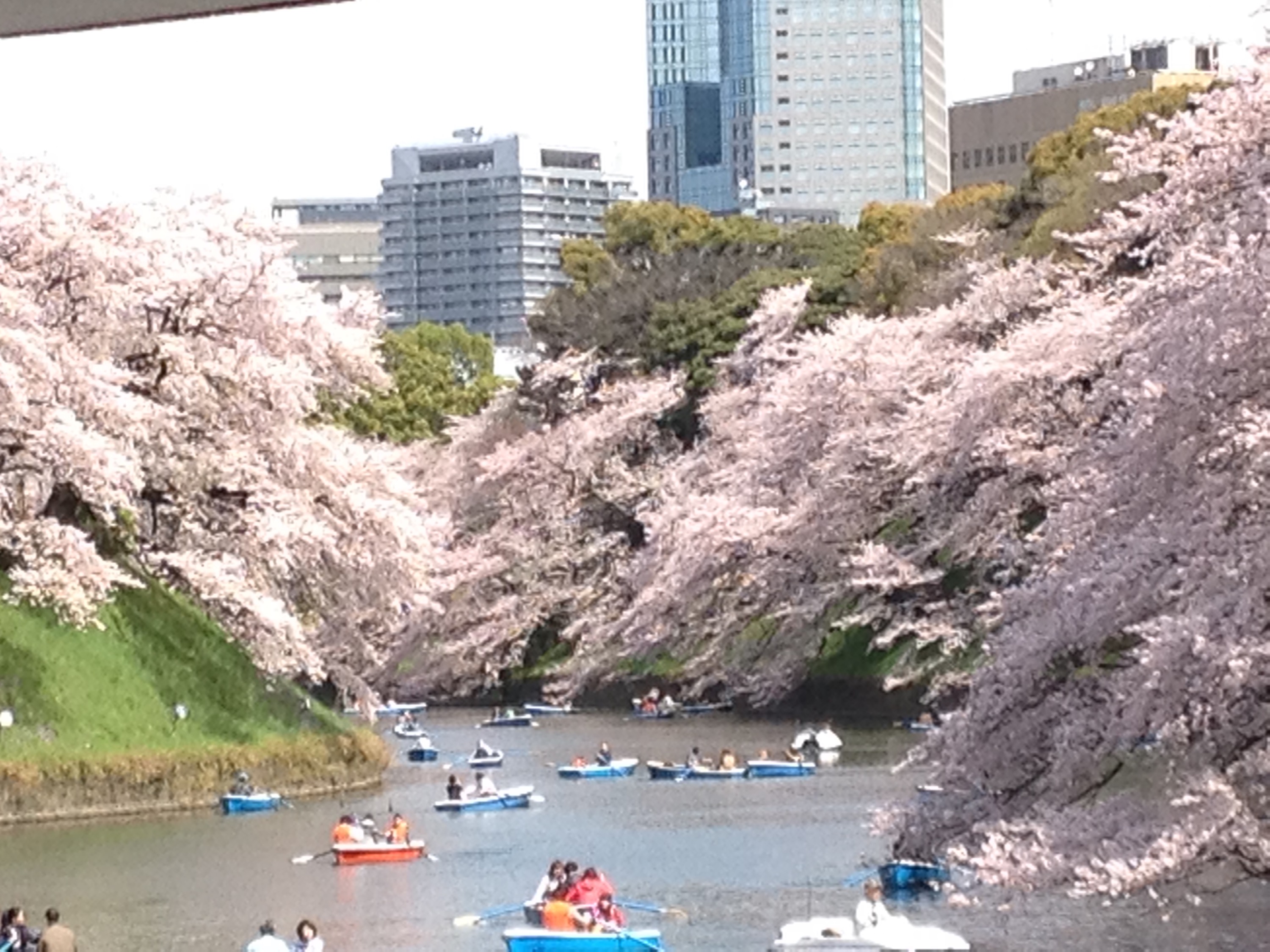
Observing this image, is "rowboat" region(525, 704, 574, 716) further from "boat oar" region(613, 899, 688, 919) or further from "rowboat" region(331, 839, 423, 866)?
"boat oar" region(613, 899, 688, 919)

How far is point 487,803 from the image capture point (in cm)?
Result: 3741

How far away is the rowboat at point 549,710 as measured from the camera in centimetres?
5812

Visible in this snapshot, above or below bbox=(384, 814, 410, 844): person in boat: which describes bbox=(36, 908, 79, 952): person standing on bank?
above

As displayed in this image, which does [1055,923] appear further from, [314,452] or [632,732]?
[632,732]

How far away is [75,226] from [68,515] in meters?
4.21

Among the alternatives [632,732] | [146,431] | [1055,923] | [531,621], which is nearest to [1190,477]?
[1055,923]

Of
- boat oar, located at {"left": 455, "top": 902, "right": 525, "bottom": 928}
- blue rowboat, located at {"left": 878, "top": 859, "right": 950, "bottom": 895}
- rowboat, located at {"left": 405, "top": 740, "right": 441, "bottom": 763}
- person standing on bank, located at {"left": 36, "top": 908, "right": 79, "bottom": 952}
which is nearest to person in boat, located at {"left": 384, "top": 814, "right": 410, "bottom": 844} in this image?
boat oar, located at {"left": 455, "top": 902, "right": 525, "bottom": 928}

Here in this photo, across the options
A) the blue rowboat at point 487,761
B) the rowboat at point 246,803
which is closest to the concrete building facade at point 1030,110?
the blue rowboat at point 487,761

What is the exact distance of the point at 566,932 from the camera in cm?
2364

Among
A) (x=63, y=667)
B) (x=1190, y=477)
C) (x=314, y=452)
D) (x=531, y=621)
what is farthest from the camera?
(x=531, y=621)

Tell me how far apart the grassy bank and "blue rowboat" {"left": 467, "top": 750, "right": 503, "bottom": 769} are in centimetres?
371

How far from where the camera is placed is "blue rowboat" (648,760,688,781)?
40750 millimetres

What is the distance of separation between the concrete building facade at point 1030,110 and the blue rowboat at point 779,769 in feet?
275

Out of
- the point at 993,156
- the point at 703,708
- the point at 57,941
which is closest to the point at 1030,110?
the point at 993,156
